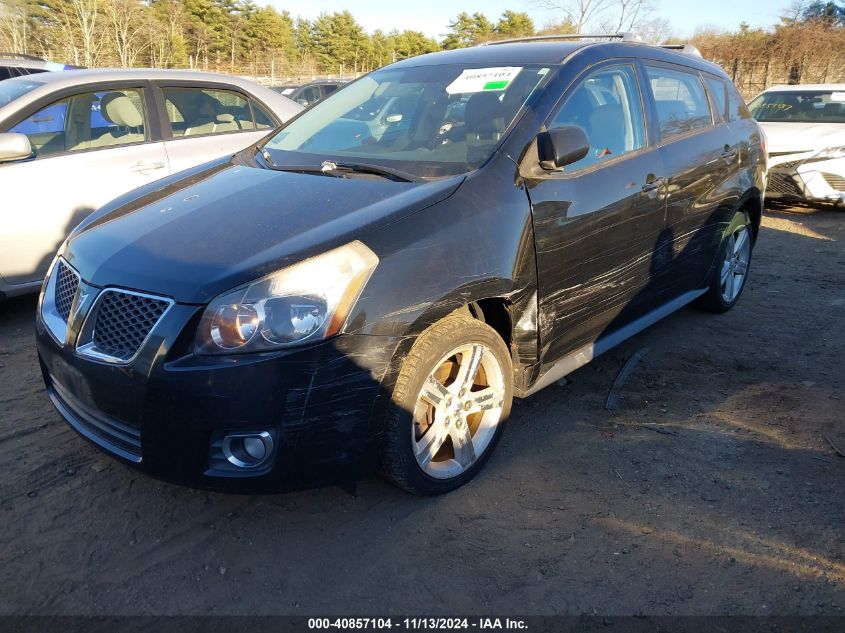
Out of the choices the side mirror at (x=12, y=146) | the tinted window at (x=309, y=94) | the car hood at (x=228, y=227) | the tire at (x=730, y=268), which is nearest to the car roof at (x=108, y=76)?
the side mirror at (x=12, y=146)

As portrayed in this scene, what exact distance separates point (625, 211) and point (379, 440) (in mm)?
1832

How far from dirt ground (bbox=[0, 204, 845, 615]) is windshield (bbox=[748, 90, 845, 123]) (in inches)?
296

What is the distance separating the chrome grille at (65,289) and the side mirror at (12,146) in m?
2.05

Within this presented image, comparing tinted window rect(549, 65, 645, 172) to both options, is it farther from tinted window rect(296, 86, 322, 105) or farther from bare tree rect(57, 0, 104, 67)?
bare tree rect(57, 0, 104, 67)

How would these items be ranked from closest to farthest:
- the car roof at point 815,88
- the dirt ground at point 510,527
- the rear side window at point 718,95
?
the dirt ground at point 510,527, the rear side window at point 718,95, the car roof at point 815,88

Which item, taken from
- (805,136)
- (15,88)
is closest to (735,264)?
(805,136)

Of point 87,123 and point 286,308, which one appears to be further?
point 87,123

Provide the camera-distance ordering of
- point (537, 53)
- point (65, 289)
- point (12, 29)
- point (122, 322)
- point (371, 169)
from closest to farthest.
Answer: point (122, 322)
point (65, 289)
point (371, 169)
point (537, 53)
point (12, 29)

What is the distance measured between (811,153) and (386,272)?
8493mm

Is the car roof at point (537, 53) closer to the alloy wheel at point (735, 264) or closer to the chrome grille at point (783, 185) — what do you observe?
the alloy wheel at point (735, 264)

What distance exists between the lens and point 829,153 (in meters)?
8.70

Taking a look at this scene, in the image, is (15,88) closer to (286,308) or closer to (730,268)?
(286,308)

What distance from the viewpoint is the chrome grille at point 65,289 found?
2615 mm

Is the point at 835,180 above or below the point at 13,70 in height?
below
